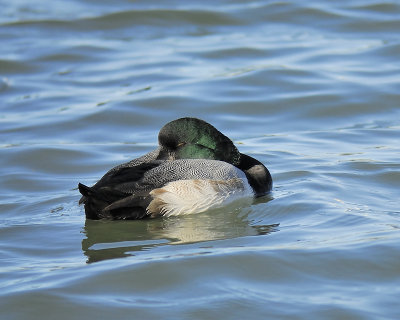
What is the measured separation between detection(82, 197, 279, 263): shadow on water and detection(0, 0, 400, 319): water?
0.03m

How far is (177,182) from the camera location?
8.02 m

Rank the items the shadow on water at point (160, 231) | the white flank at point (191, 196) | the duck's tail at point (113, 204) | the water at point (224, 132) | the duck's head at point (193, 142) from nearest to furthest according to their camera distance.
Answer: the water at point (224, 132), the shadow on water at point (160, 231), the duck's tail at point (113, 204), the white flank at point (191, 196), the duck's head at point (193, 142)

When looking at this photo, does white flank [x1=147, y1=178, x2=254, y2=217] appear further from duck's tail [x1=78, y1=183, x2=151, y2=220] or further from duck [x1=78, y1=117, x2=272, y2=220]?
duck's tail [x1=78, y1=183, x2=151, y2=220]

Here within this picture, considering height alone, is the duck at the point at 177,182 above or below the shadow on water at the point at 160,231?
above

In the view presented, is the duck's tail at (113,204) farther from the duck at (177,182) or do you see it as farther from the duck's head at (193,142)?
the duck's head at (193,142)

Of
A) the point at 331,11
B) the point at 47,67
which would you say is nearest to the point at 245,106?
the point at 47,67

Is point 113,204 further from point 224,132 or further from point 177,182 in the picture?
point 224,132

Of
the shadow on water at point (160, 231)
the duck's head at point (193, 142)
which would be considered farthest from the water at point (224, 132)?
the duck's head at point (193, 142)

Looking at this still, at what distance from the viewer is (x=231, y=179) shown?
8344 mm

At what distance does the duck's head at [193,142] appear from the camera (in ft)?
28.3

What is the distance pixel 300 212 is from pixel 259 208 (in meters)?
0.45

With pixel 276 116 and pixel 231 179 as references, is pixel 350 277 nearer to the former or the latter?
pixel 231 179

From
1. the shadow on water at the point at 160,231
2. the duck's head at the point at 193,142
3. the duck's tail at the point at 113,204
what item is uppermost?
the duck's head at the point at 193,142

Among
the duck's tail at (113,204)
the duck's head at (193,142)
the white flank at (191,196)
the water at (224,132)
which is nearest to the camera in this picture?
the water at (224,132)
